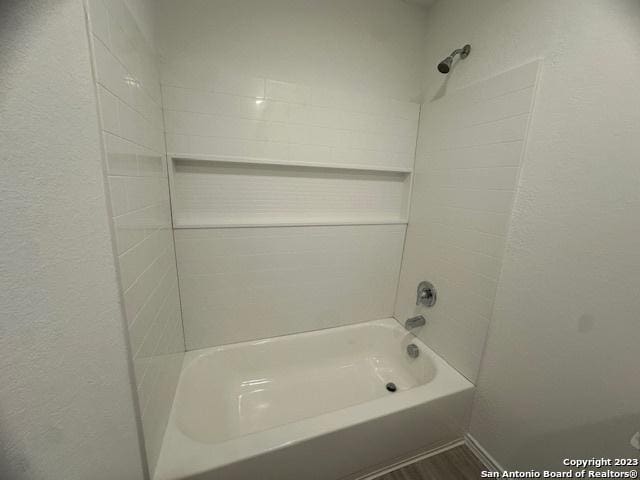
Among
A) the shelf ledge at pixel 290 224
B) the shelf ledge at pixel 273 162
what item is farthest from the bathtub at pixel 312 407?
the shelf ledge at pixel 273 162

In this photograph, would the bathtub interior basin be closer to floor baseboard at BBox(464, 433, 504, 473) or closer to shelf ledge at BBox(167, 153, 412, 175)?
floor baseboard at BBox(464, 433, 504, 473)

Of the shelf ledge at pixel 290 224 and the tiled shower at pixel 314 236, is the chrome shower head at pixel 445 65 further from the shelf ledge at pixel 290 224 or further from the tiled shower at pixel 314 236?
the shelf ledge at pixel 290 224

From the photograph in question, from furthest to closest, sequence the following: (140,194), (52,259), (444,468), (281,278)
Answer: (281,278)
(444,468)
(140,194)
(52,259)

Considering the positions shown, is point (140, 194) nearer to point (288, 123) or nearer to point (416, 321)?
point (288, 123)

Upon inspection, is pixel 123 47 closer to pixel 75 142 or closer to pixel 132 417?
pixel 75 142

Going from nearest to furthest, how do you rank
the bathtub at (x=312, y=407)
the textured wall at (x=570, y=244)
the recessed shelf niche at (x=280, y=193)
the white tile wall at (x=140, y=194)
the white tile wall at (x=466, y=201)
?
the white tile wall at (x=140, y=194) < the textured wall at (x=570, y=244) < the bathtub at (x=312, y=407) < the white tile wall at (x=466, y=201) < the recessed shelf niche at (x=280, y=193)

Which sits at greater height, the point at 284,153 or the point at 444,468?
the point at 284,153

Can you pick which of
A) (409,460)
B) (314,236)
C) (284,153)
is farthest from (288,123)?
(409,460)

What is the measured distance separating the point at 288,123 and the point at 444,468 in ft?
6.55

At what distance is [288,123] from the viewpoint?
4.34 feet

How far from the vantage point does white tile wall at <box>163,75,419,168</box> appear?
119 centimetres

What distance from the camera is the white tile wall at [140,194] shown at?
0.61 metres

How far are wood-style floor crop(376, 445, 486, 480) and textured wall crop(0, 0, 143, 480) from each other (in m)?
1.26

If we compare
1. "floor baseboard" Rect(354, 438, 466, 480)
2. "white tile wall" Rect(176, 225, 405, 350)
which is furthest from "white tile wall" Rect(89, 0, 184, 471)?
"floor baseboard" Rect(354, 438, 466, 480)
